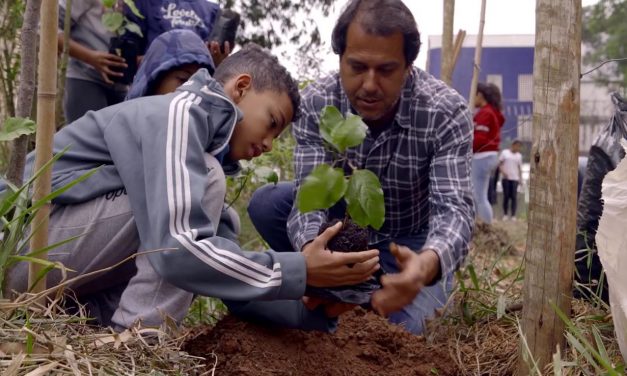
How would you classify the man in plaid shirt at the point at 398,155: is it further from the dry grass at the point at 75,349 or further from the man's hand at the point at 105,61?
the man's hand at the point at 105,61

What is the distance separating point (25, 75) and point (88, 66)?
1729mm

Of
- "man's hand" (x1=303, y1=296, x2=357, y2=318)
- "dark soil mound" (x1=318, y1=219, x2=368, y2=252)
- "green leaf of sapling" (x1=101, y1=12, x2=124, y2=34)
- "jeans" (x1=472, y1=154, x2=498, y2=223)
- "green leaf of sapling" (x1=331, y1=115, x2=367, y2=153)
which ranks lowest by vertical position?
"jeans" (x1=472, y1=154, x2=498, y2=223)

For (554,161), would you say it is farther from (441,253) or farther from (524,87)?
(524,87)

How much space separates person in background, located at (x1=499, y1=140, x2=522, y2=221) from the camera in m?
12.5

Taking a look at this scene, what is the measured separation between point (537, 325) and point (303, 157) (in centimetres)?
117

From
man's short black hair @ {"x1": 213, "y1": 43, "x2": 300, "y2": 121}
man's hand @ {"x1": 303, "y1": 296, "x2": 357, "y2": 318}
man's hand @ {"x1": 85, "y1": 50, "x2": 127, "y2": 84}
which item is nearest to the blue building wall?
man's hand @ {"x1": 85, "y1": 50, "x2": 127, "y2": 84}

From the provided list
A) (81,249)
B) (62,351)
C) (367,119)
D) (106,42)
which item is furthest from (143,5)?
(62,351)

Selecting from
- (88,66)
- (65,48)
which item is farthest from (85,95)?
(65,48)

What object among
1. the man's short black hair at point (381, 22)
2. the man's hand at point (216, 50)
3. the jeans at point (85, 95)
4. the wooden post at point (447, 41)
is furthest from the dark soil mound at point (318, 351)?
the wooden post at point (447, 41)

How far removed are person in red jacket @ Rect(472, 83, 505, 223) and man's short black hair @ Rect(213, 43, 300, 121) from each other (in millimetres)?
4670

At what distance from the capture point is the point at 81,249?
2016 millimetres

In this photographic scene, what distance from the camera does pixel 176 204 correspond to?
1690mm

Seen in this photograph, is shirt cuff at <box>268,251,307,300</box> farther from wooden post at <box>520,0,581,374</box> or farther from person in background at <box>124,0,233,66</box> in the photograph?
person in background at <box>124,0,233,66</box>

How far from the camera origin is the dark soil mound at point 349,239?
1922 millimetres
